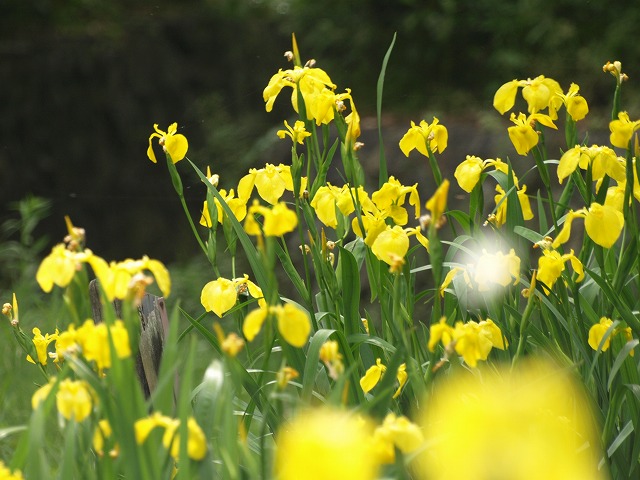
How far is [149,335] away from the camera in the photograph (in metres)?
1.61

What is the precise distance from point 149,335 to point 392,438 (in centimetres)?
87

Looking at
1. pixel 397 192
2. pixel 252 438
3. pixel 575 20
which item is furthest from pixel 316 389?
pixel 575 20

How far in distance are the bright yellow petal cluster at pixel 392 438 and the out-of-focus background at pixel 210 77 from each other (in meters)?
3.22

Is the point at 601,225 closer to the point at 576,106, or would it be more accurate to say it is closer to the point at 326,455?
the point at 576,106

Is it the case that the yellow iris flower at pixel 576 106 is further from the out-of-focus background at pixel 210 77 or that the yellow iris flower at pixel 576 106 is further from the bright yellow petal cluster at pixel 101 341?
the out-of-focus background at pixel 210 77

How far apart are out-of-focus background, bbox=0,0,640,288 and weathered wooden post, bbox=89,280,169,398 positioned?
2541 mm

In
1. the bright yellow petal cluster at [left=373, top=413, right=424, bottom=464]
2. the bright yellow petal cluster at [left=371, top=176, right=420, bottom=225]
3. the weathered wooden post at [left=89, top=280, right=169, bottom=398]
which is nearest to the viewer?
the bright yellow petal cluster at [left=373, top=413, right=424, bottom=464]

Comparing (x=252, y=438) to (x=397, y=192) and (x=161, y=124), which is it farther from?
(x=161, y=124)

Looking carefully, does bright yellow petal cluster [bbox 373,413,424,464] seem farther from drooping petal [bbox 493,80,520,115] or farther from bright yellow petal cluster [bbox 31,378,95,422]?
drooping petal [bbox 493,80,520,115]

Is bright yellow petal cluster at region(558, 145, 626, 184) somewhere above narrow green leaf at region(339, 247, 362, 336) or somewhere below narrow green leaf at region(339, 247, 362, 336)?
above

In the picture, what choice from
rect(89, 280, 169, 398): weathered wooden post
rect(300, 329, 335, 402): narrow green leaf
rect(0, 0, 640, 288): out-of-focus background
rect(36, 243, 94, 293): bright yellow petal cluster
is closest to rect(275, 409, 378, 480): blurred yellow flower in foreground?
rect(36, 243, 94, 293): bright yellow petal cluster

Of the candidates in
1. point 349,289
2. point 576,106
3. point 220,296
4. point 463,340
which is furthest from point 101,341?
point 576,106

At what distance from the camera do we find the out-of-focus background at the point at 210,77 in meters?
4.15

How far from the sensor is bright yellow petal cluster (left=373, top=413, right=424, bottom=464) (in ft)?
2.65
